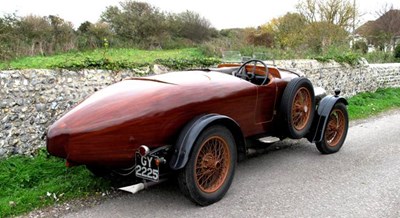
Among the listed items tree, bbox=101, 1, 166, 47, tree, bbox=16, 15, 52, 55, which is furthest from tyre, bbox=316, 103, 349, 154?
tree, bbox=101, 1, 166, 47

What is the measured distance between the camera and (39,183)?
4602 mm

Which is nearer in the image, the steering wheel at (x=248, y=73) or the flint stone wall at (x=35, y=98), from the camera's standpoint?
the flint stone wall at (x=35, y=98)

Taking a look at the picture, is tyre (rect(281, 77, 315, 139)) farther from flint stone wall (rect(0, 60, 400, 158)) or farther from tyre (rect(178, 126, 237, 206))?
flint stone wall (rect(0, 60, 400, 158))

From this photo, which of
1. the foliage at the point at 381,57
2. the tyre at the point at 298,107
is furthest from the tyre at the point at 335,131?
the foliage at the point at 381,57

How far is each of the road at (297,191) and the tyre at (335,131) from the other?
14 cm

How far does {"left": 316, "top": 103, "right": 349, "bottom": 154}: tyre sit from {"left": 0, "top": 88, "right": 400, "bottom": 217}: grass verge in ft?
10.6

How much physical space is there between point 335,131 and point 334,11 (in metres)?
26.8

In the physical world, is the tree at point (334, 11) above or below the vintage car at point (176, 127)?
above

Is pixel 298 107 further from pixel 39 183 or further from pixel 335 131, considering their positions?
pixel 39 183

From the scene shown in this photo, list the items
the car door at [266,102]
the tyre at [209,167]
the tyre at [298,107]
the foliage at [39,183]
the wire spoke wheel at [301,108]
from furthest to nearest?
the wire spoke wheel at [301,108], the tyre at [298,107], the car door at [266,102], the foliage at [39,183], the tyre at [209,167]

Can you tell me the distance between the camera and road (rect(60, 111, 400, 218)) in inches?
151

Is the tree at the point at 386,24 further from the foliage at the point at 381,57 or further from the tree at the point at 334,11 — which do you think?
the foliage at the point at 381,57

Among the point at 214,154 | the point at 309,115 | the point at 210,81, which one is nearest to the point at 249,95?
the point at 210,81

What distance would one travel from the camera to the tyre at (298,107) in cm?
497
